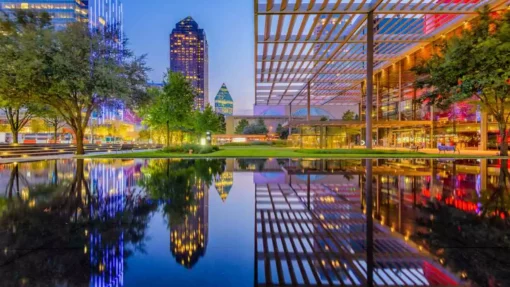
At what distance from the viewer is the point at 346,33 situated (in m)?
31.9

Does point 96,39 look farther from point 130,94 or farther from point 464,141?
point 464,141

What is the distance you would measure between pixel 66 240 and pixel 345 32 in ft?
109

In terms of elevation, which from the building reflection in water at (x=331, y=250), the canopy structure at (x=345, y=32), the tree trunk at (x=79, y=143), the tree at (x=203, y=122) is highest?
the canopy structure at (x=345, y=32)

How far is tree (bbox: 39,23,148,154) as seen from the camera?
23188 mm

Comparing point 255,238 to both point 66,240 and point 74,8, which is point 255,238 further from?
point 74,8

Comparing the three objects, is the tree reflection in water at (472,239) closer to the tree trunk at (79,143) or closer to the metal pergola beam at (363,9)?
the metal pergola beam at (363,9)

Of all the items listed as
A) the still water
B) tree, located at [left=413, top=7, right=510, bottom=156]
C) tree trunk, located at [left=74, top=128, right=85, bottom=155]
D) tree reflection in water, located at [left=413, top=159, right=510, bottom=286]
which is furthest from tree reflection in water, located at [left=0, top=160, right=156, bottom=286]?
tree, located at [left=413, top=7, right=510, bottom=156]

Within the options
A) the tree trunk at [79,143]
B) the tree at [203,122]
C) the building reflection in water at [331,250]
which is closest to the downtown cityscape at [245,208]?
the building reflection in water at [331,250]

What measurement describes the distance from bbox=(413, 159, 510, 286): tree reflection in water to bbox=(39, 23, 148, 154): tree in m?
25.0

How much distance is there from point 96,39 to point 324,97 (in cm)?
5429

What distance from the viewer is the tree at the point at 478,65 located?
20609mm

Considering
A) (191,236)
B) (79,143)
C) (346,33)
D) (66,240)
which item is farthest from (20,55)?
(346,33)

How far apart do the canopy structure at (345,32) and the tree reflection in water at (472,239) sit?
2109cm

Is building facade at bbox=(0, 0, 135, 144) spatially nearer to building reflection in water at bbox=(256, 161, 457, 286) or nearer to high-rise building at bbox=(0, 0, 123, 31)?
high-rise building at bbox=(0, 0, 123, 31)
